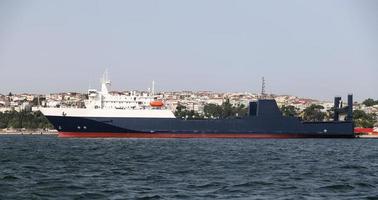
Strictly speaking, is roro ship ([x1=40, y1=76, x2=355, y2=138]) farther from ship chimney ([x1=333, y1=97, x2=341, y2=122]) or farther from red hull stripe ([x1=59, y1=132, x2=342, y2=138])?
ship chimney ([x1=333, y1=97, x2=341, y2=122])

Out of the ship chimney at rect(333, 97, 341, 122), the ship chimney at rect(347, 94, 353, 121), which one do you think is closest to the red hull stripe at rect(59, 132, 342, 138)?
the ship chimney at rect(347, 94, 353, 121)

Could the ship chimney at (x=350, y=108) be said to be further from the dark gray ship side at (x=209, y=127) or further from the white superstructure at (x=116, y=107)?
the white superstructure at (x=116, y=107)

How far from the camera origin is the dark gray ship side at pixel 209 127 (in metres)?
65.4

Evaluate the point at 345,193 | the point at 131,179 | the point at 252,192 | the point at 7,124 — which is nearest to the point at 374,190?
the point at 345,193

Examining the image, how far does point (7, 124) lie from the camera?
147375 millimetres

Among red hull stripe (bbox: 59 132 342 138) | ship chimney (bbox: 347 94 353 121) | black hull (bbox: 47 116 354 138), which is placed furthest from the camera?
ship chimney (bbox: 347 94 353 121)

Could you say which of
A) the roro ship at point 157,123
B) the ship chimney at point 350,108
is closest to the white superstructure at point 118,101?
the roro ship at point 157,123

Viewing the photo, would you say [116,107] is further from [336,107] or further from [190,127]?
[336,107]

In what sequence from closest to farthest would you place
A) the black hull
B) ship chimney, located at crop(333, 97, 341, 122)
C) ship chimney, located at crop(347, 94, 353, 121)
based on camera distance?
the black hull → ship chimney, located at crop(347, 94, 353, 121) → ship chimney, located at crop(333, 97, 341, 122)

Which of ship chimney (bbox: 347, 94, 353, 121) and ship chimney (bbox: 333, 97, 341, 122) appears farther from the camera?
ship chimney (bbox: 333, 97, 341, 122)

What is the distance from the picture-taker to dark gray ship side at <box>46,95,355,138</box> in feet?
214

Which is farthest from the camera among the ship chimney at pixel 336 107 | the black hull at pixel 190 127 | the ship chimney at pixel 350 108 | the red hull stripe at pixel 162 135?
the ship chimney at pixel 336 107

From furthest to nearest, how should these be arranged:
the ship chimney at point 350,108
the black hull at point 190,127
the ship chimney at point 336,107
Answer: the ship chimney at point 336,107
the ship chimney at point 350,108
the black hull at point 190,127

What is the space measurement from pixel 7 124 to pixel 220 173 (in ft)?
422
